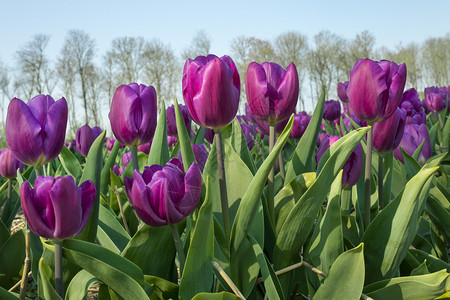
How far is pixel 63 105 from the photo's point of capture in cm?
100

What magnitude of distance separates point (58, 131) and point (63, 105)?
61 mm

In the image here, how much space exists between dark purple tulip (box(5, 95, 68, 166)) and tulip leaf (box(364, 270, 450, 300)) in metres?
0.76

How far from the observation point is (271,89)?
1.00m

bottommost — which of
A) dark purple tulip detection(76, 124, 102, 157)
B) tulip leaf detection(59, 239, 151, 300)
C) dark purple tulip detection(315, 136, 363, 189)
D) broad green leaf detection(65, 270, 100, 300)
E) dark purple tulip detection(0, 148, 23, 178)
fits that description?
broad green leaf detection(65, 270, 100, 300)

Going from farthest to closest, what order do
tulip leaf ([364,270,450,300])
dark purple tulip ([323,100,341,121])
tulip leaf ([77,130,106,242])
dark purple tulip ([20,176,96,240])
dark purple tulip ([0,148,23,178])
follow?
dark purple tulip ([323,100,341,121])
dark purple tulip ([0,148,23,178])
tulip leaf ([77,130,106,242])
tulip leaf ([364,270,450,300])
dark purple tulip ([20,176,96,240])

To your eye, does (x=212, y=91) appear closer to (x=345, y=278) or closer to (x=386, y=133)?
(x=345, y=278)

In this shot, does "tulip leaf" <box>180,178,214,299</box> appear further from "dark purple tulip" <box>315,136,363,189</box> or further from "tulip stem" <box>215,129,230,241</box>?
"dark purple tulip" <box>315,136,363,189</box>

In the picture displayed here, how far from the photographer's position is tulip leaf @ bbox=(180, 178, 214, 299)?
76cm

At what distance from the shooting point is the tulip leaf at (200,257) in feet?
2.50

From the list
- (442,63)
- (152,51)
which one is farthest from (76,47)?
(442,63)

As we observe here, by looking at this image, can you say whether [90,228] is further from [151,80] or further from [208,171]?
[151,80]

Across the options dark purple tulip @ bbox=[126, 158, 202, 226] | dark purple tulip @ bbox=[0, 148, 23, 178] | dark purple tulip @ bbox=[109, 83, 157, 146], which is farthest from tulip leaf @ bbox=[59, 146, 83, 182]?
dark purple tulip @ bbox=[126, 158, 202, 226]

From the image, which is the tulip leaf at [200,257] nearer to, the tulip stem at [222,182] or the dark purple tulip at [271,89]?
the tulip stem at [222,182]

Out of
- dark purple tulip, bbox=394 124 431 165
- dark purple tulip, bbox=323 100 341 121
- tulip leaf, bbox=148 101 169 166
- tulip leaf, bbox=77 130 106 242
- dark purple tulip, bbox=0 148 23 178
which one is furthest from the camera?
dark purple tulip, bbox=323 100 341 121
